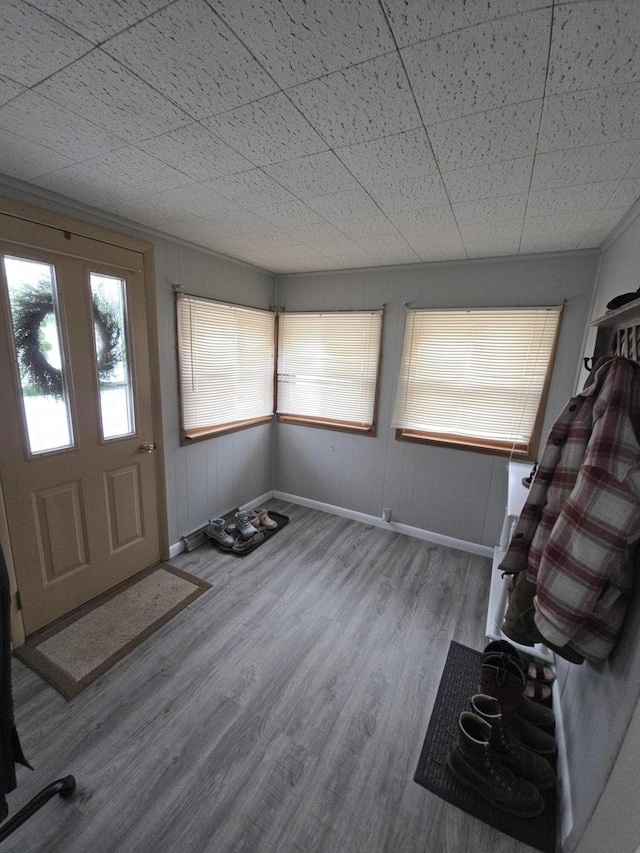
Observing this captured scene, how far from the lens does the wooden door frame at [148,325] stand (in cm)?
166

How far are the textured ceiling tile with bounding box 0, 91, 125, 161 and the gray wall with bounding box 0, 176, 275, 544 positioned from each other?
0.57 m

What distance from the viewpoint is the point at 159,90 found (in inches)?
37.9

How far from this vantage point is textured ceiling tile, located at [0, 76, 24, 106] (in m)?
0.94

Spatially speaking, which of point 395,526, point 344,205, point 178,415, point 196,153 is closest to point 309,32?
point 196,153

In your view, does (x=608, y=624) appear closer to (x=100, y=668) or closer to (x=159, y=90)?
(x=159, y=90)

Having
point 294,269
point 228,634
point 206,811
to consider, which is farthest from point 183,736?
point 294,269

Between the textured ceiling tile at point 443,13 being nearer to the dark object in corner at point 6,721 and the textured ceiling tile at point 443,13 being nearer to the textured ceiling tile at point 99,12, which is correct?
the textured ceiling tile at point 99,12

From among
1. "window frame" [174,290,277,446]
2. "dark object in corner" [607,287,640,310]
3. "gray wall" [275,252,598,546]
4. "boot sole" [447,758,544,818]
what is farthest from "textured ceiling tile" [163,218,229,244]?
"boot sole" [447,758,544,818]

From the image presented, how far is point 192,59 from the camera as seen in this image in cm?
85

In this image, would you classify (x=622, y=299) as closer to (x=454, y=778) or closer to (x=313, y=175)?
(x=313, y=175)

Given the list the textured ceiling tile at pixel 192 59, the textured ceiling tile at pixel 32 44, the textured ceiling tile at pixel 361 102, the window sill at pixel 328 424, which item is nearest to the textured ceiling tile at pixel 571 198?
the textured ceiling tile at pixel 361 102

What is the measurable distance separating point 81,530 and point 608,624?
8.39 feet

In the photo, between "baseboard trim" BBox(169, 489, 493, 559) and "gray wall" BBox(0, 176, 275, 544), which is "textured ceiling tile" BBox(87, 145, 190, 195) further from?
"baseboard trim" BBox(169, 489, 493, 559)

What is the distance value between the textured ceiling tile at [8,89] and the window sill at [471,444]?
282 centimetres
